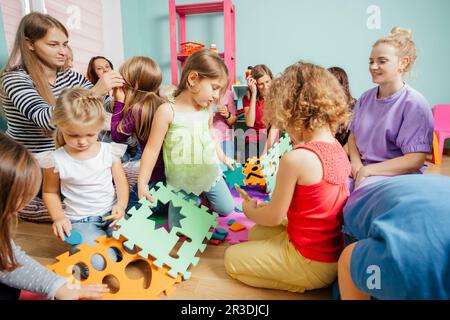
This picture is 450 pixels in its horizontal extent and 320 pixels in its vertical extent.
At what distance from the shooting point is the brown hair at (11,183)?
57 cm

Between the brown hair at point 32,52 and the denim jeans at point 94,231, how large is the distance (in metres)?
0.49

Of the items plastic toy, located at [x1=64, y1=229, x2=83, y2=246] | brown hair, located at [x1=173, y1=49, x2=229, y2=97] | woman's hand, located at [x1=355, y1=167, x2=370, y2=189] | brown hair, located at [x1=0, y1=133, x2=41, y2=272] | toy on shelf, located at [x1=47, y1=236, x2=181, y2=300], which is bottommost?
toy on shelf, located at [x1=47, y1=236, x2=181, y2=300]

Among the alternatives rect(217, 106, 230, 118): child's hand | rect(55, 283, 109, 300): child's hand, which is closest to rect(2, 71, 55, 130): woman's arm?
rect(55, 283, 109, 300): child's hand

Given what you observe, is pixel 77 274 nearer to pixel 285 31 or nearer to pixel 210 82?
pixel 210 82

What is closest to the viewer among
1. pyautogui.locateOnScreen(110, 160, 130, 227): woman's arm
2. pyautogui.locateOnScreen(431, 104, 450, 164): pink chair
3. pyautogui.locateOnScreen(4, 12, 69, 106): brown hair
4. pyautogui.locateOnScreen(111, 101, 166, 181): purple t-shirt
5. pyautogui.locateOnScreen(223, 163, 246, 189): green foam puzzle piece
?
pyautogui.locateOnScreen(110, 160, 130, 227): woman's arm

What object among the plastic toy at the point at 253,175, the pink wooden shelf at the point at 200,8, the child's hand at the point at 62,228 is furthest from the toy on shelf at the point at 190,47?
the child's hand at the point at 62,228

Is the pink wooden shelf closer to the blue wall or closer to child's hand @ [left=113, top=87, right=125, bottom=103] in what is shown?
the blue wall

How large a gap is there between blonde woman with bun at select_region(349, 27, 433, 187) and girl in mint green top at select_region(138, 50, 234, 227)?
538 millimetres

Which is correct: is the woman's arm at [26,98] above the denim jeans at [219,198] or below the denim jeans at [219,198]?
above

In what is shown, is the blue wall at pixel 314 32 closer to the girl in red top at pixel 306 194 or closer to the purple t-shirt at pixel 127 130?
the purple t-shirt at pixel 127 130

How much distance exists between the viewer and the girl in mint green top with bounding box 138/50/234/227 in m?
1.06

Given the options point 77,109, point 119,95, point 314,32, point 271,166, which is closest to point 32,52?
point 119,95

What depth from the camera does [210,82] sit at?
107 centimetres

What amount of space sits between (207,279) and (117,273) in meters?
0.24
